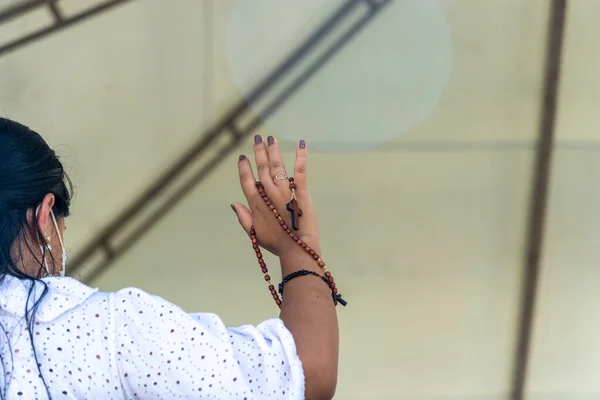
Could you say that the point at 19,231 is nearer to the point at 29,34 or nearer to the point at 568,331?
the point at 29,34

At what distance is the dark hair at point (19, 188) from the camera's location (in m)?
0.57

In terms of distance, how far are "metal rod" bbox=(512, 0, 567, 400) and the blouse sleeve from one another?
113 cm

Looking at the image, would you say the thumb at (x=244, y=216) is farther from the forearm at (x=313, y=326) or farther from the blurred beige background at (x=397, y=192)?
the blurred beige background at (x=397, y=192)

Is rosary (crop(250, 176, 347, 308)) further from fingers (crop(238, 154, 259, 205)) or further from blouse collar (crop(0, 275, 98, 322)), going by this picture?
blouse collar (crop(0, 275, 98, 322))

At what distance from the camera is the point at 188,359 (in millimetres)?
540

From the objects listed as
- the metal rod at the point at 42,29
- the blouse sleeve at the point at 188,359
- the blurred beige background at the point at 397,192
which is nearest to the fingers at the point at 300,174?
the blouse sleeve at the point at 188,359

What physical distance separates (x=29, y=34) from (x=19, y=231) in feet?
2.98

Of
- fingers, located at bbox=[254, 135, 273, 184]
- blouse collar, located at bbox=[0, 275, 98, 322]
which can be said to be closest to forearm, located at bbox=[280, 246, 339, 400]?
fingers, located at bbox=[254, 135, 273, 184]

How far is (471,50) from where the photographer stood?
4.62 feet

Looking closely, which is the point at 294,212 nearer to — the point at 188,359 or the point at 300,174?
the point at 300,174

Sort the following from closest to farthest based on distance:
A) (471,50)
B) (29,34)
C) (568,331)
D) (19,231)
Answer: (19,231)
(29,34)
(471,50)
(568,331)

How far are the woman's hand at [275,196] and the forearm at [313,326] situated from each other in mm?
39

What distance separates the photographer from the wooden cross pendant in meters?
0.64

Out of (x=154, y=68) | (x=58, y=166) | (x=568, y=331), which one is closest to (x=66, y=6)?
(x=154, y=68)
